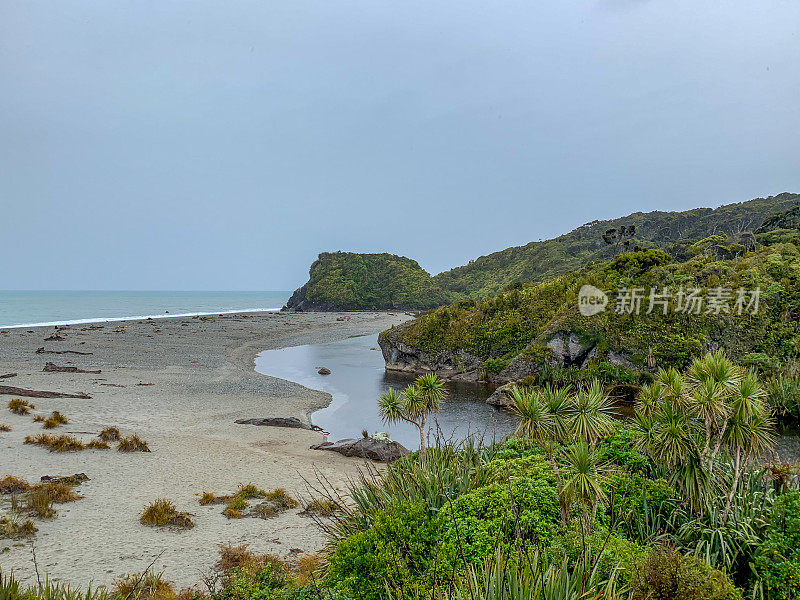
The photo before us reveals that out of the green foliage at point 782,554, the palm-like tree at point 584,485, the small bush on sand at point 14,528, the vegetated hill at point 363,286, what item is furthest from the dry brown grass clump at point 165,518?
the vegetated hill at point 363,286

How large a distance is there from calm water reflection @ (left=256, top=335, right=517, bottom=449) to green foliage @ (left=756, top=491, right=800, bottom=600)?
6172 mm

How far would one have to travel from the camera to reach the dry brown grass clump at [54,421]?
22669 mm

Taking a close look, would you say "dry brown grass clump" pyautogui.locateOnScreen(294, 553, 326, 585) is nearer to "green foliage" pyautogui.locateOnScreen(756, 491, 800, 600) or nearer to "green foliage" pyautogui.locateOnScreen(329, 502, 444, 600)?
"green foliage" pyautogui.locateOnScreen(329, 502, 444, 600)

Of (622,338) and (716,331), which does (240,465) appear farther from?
(716,331)

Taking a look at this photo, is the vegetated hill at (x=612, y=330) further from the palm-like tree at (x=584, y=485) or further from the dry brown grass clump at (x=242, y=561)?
the dry brown grass clump at (x=242, y=561)

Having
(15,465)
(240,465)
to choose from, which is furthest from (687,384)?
(15,465)

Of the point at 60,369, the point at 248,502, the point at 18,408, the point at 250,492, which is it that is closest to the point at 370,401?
the point at 250,492

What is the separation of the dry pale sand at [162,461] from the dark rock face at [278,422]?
833 millimetres

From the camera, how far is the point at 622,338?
37.3 m

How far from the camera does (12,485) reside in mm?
14367

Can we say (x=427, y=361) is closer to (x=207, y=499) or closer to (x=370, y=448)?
(x=370, y=448)

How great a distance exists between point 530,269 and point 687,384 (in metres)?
125

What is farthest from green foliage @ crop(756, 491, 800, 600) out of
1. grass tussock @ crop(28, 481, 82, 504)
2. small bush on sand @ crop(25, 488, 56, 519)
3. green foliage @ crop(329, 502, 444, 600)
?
grass tussock @ crop(28, 481, 82, 504)

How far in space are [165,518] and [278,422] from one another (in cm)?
1444
